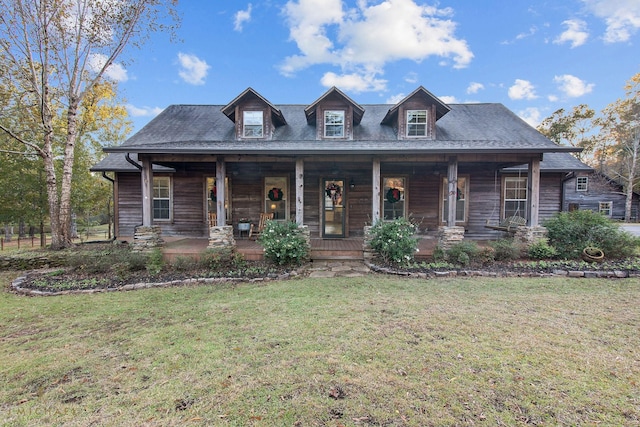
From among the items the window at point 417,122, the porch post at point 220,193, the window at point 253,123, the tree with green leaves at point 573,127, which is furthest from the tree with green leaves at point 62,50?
the tree with green leaves at point 573,127

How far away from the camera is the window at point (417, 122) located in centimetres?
930

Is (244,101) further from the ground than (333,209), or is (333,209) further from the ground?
(244,101)

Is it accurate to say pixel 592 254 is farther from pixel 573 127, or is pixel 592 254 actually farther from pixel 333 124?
pixel 573 127

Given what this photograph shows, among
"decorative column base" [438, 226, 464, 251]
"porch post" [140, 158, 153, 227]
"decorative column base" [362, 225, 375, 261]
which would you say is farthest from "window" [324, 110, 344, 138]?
"porch post" [140, 158, 153, 227]

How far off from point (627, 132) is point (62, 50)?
3917 centimetres

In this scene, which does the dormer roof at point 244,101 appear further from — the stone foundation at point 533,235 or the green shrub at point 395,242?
the stone foundation at point 533,235

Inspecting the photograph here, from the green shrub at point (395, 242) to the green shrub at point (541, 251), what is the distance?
3.16 m

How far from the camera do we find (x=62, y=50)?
28.9ft

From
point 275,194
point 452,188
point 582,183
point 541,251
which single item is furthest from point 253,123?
point 582,183

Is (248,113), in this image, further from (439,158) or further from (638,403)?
(638,403)

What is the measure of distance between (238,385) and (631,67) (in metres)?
35.0

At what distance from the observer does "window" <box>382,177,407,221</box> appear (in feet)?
32.5

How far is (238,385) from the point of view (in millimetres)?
2365

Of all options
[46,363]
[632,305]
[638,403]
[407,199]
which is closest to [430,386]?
[638,403]
